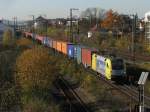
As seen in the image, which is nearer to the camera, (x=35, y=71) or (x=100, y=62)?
(x=35, y=71)

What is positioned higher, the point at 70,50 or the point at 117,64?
the point at 117,64

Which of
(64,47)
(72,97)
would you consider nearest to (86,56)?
(72,97)

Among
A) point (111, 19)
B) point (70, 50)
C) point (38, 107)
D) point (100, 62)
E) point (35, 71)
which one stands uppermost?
point (111, 19)

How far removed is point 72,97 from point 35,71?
395 centimetres

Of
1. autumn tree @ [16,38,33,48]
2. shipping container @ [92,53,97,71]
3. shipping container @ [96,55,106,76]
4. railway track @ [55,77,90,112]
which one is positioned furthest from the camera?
autumn tree @ [16,38,33,48]

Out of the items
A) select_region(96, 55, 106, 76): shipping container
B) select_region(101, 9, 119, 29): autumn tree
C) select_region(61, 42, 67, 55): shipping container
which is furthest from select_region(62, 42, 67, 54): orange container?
select_region(101, 9, 119, 29): autumn tree

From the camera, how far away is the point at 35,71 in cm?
3259

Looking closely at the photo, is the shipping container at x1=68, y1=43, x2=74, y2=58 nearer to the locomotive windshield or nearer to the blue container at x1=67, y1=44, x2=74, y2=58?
the blue container at x1=67, y1=44, x2=74, y2=58

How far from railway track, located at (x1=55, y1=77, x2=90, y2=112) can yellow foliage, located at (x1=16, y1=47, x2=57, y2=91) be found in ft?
5.21

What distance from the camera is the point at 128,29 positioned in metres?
114

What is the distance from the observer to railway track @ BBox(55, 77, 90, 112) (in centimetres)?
2603

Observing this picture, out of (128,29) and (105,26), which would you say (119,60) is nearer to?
(128,29)

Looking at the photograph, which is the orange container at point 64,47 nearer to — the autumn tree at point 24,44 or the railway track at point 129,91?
the autumn tree at point 24,44

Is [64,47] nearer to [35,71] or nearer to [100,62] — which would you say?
[100,62]
